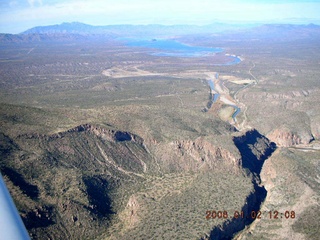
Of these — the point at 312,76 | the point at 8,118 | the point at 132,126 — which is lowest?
the point at 312,76

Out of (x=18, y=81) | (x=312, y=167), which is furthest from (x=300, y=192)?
(x=18, y=81)

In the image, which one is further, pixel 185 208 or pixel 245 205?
pixel 245 205

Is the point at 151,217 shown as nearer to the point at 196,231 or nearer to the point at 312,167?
the point at 196,231

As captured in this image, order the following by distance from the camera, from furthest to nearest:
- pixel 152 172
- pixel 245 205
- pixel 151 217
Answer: pixel 152 172 → pixel 245 205 → pixel 151 217

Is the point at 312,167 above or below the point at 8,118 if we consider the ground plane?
below
